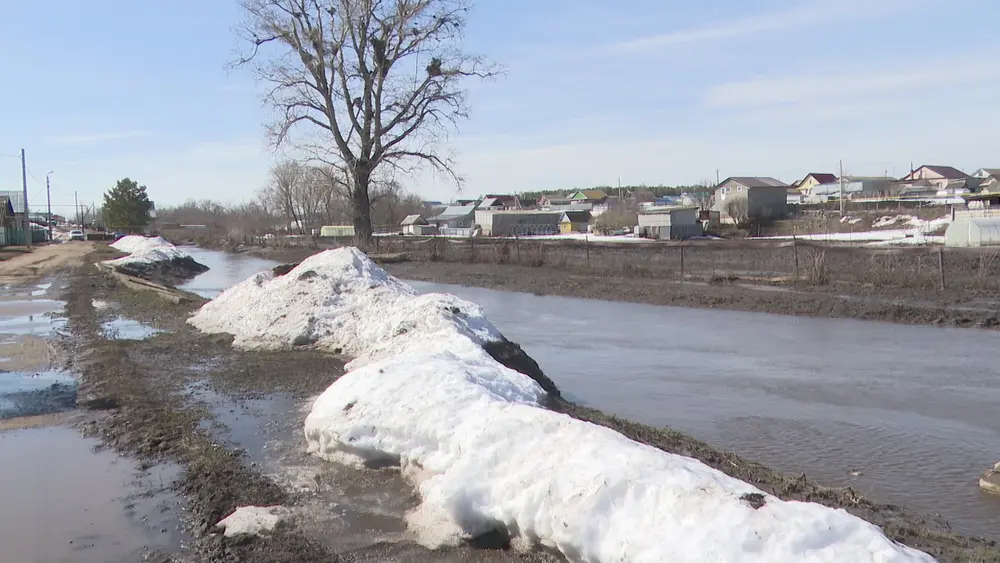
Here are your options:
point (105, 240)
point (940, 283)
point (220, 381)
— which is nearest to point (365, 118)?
point (940, 283)

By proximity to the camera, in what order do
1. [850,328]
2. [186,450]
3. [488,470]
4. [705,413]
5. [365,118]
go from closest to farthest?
[488,470] → [186,450] → [705,413] → [850,328] → [365,118]

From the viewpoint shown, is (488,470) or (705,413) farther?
(705,413)

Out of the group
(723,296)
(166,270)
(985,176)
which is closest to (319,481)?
(723,296)

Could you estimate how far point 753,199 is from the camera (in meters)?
77.5

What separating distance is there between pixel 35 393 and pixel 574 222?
288 feet

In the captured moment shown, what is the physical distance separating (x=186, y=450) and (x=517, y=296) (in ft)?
61.9

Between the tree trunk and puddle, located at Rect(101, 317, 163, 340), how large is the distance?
966 inches

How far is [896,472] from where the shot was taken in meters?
7.65

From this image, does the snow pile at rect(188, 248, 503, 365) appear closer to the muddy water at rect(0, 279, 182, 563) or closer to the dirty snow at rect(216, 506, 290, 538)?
the muddy water at rect(0, 279, 182, 563)

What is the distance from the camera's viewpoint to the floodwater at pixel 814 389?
7715 mm

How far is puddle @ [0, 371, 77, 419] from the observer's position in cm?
930

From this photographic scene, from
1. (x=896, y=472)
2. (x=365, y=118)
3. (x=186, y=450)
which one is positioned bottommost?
(x=896, y=472)

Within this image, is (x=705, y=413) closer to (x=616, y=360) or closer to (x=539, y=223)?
(x=616, y=360)

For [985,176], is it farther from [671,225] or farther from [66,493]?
[66,493]
